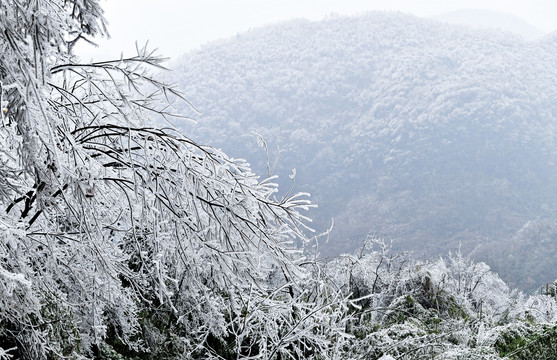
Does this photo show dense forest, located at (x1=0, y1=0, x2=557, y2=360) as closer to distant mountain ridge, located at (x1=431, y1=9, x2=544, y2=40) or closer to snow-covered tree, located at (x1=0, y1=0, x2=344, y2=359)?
snow-covered tree, located at (x1=0, y1=0, x2=344, y2=359)

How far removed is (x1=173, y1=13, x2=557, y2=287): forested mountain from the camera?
85.4m

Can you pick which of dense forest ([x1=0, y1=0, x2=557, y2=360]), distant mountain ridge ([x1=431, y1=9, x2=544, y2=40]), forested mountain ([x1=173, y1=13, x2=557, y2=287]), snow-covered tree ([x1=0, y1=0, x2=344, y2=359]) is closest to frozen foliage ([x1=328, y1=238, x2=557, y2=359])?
dense forest ([x1=0, y1=0, x2=557, y2=360])

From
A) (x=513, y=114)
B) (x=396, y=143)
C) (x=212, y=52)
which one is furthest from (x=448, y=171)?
(x=212, y=52)

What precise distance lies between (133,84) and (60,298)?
5.13ft

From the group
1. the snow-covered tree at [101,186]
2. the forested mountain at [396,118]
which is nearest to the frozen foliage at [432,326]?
the snow-covered tree at [101,186]

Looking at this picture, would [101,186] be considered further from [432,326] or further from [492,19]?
[492,19]

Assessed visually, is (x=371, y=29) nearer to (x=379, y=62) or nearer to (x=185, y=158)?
(x=379, y=62)

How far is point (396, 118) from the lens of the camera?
10306 centimetres

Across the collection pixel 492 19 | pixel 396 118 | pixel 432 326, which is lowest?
pixel 432 326

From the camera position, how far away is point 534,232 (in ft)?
212

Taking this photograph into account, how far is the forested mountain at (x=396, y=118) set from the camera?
8544 centimetres

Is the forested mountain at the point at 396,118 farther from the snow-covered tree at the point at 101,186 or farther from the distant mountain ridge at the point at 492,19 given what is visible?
the snow-covered tree at the point at 101,186

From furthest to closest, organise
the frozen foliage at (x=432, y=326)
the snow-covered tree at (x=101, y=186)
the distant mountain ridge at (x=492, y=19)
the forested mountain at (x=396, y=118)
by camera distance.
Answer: the distant mountain ridge at (x=492, y=19), the forested mountain at (x=396, y=118), the frozen foliage at (x=432, y=326), the snow-covered tree at (x=101, y=186)

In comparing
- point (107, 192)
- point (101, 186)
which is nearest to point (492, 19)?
point (107, 192)
